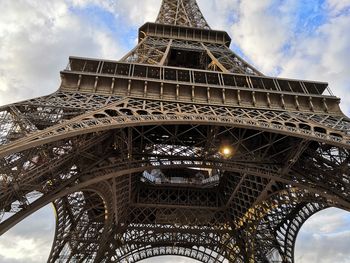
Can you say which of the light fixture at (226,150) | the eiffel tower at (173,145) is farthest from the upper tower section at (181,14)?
the light fixture at (226,150)

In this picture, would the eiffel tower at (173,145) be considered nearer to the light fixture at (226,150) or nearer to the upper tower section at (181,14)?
the light fixture at (226,150)

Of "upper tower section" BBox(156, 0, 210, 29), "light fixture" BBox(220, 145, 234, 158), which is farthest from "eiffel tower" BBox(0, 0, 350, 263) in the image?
"upper tower section" BBox(156, 0, 210, 29)

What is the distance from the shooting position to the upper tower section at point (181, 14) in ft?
95.6

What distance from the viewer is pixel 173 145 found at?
17.4 m

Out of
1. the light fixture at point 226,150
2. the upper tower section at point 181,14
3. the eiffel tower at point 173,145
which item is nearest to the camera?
A: the eiffel tower at point 173,145

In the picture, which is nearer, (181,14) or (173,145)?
(173,145)

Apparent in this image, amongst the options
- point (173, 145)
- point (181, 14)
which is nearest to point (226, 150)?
point (173, 145)

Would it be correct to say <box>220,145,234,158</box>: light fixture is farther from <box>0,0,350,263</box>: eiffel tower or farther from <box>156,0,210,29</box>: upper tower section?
<box>156,0,210,29</box>: upper tower section

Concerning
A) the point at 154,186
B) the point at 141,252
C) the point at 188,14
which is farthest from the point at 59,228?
the point at 188,14

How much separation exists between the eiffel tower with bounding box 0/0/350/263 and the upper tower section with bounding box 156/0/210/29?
4330 mm

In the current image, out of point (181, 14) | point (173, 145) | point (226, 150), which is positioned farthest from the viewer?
point (181, 14)

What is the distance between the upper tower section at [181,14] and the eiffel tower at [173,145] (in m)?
4.33

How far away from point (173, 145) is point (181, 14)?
58.8 ft

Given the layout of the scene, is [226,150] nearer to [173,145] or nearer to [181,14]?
[173,145]
